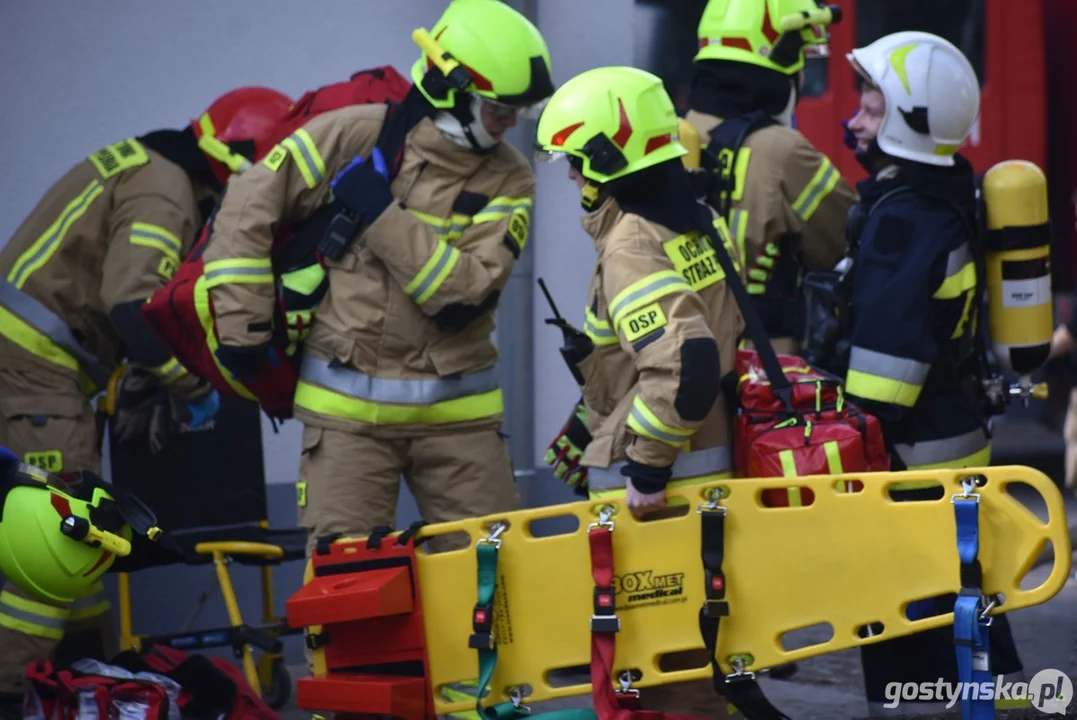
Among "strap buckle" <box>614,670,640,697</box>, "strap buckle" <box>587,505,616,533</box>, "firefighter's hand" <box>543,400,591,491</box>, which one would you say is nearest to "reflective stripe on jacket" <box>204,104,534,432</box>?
"firefighter's hand" <box>543,400,591,491</box>

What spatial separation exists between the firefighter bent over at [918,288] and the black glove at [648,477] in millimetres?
698

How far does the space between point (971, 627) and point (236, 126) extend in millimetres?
2974

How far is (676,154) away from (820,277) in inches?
28.3

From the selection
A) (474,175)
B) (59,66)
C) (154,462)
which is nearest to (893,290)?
(474,175)

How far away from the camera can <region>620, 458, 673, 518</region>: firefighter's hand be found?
382 centimetres

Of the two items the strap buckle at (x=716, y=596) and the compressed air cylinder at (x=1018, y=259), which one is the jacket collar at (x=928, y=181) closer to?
the compressed air cylinder at (x=1018, y=259)

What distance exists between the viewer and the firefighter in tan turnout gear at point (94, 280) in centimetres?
516

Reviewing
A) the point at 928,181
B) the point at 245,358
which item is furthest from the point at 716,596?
the point at 245,358

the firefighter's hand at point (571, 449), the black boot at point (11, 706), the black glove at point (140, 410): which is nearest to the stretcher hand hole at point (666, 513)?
the firefighter's hand at point (571, 449)

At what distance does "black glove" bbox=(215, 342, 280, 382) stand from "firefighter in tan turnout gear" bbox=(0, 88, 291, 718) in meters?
0.41

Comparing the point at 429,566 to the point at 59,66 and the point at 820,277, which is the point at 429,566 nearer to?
the point at 820,277

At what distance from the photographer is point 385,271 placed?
472 centimetres

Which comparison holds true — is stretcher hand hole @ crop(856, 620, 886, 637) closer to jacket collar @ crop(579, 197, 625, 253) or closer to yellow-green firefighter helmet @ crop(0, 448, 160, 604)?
jacket collar @ crop(579, 197, 625, 253)

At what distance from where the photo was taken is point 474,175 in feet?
15.9
